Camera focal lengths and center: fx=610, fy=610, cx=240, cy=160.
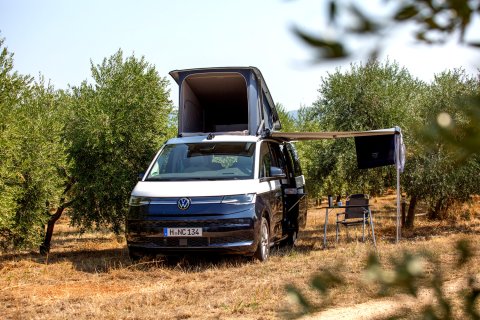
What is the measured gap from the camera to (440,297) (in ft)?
3.53

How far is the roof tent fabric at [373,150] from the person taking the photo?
12383mm

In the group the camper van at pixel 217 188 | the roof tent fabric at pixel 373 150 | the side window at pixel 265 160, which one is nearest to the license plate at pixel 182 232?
the camper van at pixel 217 188

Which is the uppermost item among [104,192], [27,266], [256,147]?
[256,147]

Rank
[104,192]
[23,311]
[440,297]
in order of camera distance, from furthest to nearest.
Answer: [104,192] < [23,311] < [440,297]

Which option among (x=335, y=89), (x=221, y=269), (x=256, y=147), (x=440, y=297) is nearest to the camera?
(x=440, y=297)

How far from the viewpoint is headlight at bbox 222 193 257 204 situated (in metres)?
8.95

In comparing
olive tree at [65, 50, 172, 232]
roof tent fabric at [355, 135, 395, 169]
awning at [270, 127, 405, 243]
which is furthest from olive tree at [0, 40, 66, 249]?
roof tent fabric at [355, 135, 395, 169]

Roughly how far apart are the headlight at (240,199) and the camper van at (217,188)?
15 mm

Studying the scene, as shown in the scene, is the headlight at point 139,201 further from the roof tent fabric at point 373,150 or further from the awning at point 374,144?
the roof tent fabric at point 373,150

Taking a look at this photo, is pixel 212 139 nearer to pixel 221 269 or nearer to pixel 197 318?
pixel 221 269

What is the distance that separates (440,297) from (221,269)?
7.82m

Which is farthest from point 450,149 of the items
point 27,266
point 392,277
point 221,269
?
point 27,266

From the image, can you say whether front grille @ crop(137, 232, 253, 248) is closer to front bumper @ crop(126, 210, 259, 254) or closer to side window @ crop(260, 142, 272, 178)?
front bumper @ crop(126, 210, 259, 254)

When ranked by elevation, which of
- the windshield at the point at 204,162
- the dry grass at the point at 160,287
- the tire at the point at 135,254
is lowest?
the dry grass at the point at 160,287
